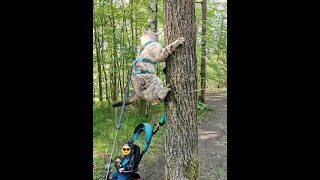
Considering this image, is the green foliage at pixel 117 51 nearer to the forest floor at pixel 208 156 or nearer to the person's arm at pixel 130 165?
the forest floor at pixel 208 156

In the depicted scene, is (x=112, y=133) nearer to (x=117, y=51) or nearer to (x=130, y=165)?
(x=117, y=51)

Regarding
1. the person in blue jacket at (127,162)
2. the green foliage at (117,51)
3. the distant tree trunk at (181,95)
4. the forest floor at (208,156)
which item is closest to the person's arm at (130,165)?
the person in blue jacket at (127,162)

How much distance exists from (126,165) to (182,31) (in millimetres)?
1803

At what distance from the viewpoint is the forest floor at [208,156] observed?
4426mm

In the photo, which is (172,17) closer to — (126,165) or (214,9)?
(126,165)

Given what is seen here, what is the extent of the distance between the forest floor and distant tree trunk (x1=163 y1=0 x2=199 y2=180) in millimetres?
1661

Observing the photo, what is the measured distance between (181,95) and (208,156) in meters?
2.92

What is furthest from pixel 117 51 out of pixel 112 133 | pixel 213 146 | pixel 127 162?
pixel 127 162

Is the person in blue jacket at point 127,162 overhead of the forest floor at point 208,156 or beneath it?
overhead

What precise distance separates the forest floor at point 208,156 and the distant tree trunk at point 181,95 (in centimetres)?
166

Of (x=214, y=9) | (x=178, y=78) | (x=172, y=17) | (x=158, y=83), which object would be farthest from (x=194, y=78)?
(x=214, y=9)

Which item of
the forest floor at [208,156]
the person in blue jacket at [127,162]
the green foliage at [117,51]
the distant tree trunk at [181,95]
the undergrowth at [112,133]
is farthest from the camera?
the green foliage at [117,51]

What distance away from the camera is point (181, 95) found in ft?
9.03

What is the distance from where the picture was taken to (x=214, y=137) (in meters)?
6.11
